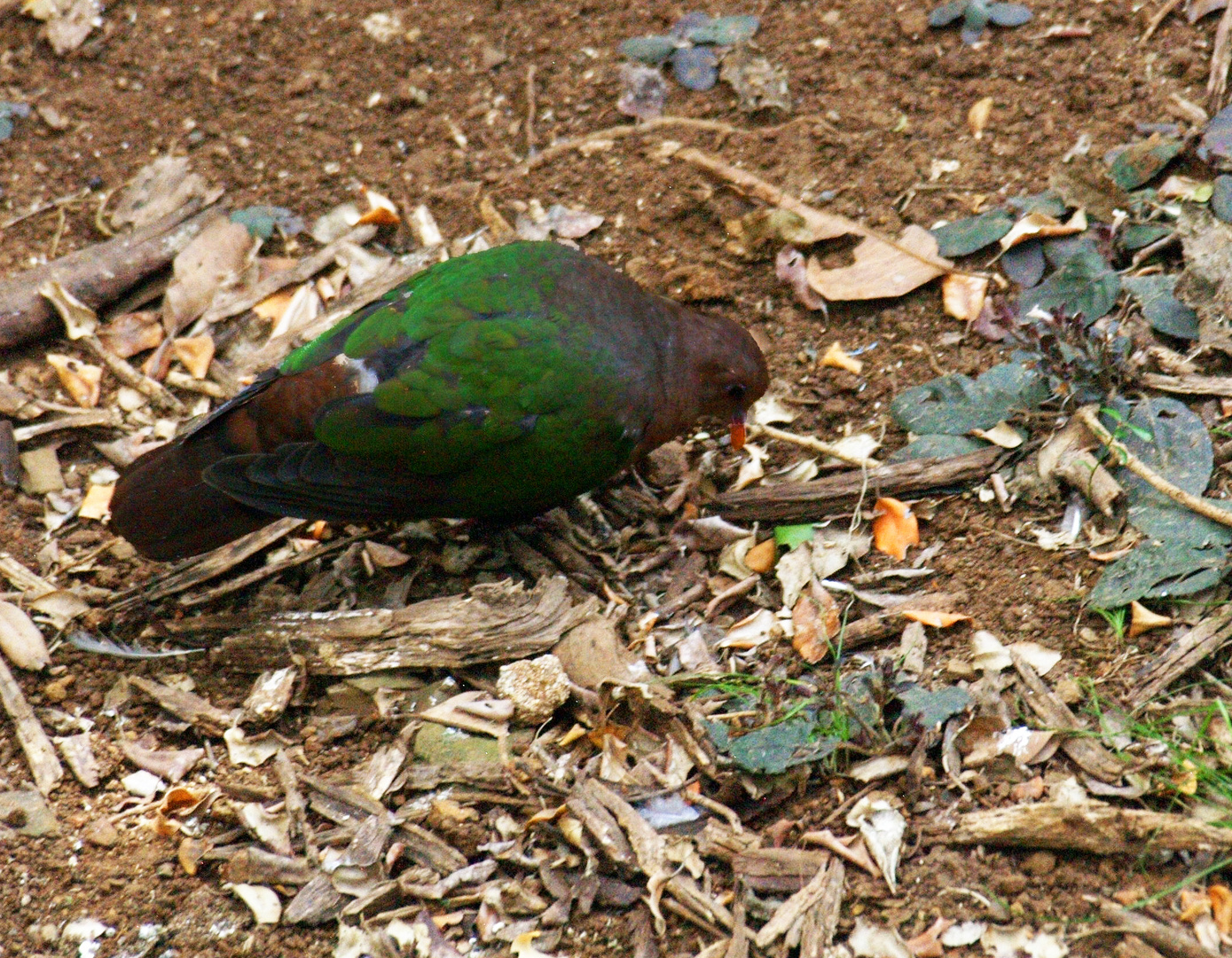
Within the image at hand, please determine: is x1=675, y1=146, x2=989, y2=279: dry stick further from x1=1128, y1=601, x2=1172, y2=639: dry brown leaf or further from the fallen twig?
x1=1128, y1=601, x2=1172, y2=639: dry brown leaf

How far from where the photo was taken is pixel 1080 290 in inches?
184

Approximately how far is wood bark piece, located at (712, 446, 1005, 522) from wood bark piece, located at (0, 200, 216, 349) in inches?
114

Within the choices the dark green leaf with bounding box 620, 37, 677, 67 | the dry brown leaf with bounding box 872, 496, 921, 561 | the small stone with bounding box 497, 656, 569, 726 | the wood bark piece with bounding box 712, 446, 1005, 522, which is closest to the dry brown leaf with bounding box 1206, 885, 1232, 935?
the dry brown leaf with bounding box 872, 496, 921, 561

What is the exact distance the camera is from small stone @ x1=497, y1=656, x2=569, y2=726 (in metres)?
4.05

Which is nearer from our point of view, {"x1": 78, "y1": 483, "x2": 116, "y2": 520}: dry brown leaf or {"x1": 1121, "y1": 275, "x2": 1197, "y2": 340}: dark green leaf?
{"x1": 1121, "y1": 275, "x2": 1197, "y2": 340}: dark green leaf

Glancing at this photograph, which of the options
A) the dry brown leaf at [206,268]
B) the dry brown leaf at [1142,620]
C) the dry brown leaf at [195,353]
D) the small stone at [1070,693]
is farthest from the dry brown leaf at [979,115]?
the dry brown leaf at [195,353]

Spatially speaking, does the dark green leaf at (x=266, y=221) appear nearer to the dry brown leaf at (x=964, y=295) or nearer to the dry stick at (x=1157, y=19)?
the dry brown leaf at (x=964, y=295)

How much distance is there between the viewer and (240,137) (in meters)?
5.88

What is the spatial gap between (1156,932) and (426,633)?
8.04 feet

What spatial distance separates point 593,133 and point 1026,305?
2.18 m

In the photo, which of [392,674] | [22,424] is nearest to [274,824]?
[392,674]

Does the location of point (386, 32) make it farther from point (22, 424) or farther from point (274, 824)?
point (274, 824)

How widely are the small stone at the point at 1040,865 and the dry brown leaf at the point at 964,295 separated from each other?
7.53ft

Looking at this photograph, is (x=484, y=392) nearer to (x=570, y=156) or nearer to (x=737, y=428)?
(x=737, y=428)
